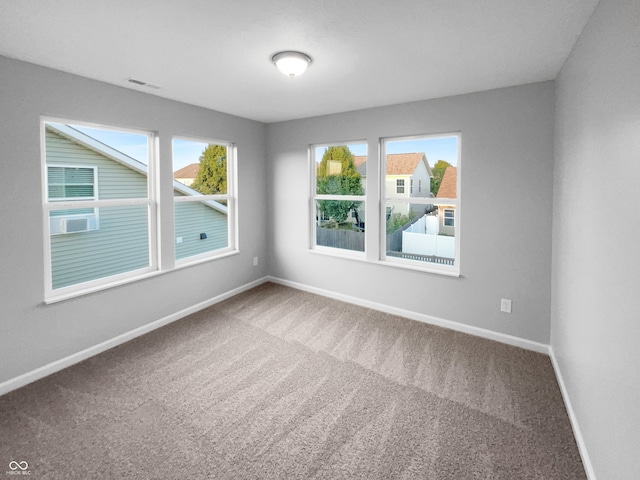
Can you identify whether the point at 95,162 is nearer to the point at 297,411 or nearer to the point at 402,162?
the point at 297,411

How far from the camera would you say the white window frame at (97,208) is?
2742mm

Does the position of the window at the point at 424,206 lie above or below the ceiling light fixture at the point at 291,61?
below

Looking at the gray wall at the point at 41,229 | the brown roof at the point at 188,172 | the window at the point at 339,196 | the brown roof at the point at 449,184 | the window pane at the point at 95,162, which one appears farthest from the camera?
the window at the point at 339,196

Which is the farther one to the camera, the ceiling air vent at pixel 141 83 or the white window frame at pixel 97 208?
the ceiling air vent at pixel 141 83

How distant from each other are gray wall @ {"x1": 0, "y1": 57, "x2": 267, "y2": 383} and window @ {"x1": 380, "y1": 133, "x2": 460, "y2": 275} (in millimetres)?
2419

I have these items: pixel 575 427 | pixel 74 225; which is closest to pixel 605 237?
pixel 575 427

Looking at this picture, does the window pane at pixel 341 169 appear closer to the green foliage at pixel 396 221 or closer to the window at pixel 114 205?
the green foliage at pixel 396 221

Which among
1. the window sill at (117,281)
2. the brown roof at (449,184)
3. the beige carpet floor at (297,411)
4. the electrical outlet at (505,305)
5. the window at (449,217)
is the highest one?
the brown roof at (449,184)

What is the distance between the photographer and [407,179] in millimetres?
3926

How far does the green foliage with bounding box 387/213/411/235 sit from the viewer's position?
13.0ft

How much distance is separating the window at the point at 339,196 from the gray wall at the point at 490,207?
205mm

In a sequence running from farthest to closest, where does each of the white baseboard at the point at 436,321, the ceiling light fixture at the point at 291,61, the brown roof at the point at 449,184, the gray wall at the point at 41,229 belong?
the brown roof at the point at 449,184, the white baseboard at the point at 436,321, the gray wall at the point at 41,229, the ceiling light fixture at the point at 291,61

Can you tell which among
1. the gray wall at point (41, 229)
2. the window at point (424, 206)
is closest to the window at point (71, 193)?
the gray wall at point (41, 229)

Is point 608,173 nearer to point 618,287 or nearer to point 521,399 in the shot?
point 618,287
